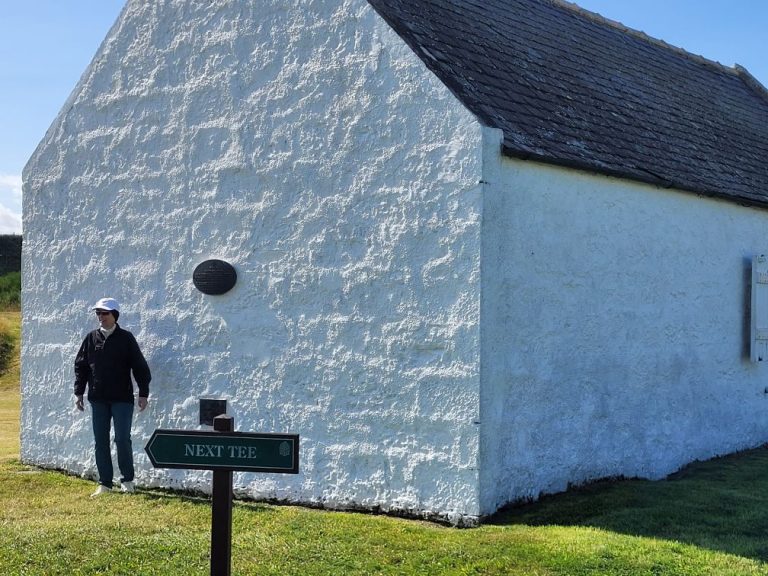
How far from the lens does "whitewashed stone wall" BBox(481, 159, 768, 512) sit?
8.13 meters

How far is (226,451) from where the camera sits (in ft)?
16.9

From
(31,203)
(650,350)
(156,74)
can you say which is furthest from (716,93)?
(31,203)

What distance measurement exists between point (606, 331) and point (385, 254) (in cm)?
231

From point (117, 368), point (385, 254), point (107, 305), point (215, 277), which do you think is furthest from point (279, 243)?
point (117, 368)

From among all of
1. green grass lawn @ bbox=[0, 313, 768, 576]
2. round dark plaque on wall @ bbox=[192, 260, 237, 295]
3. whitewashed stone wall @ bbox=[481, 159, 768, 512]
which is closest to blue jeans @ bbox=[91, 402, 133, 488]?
green grass lawn @ bbox=[0, 313, 768, 576]

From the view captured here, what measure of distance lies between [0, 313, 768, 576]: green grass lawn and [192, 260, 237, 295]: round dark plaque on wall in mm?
1850

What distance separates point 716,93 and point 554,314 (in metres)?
8.02

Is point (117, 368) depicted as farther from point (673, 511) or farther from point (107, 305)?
point (673, 511)

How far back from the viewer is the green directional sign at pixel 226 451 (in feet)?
16.7

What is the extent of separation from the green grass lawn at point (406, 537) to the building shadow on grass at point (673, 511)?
12 millimetres

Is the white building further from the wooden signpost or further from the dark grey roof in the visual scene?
the wooden signpost

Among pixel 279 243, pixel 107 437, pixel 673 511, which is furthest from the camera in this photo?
pixel 107 437

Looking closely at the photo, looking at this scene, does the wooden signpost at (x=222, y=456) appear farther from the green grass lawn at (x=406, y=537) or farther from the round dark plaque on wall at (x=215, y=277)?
the round dark plaque on wall at (x=215, y=277)

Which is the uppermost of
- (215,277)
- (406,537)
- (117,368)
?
(215,277)
